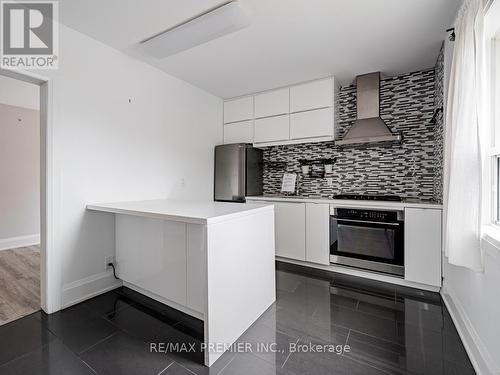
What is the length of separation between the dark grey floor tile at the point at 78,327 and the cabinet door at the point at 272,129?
2.71 meters

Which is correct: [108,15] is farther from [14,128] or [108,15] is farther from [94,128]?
[14,128]

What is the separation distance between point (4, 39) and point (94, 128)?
0.79 meters

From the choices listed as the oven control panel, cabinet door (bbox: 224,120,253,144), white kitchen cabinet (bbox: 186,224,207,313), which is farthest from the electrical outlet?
the oven control panel

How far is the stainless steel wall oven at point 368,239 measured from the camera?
95.6 inches

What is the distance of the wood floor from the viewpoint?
6.36 ft

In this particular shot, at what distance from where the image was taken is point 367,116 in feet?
9.80

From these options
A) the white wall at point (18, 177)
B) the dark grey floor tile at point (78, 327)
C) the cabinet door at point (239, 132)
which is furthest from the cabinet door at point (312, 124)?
the white wall at point (18, 177)

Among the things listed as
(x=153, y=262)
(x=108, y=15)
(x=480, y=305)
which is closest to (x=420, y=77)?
(x=480, y=305)

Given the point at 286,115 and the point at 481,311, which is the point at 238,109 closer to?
the point at 286,115

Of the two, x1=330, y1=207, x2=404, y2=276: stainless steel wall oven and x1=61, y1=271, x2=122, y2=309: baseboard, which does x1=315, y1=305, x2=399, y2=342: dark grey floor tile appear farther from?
x1=61, y1=271, x2=122, y2=309: baseboard

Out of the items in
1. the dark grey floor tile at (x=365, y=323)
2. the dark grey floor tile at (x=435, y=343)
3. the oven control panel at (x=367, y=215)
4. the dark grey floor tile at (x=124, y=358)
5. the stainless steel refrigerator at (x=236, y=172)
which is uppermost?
the stainless steel refrigerator at (x=236, y=172)

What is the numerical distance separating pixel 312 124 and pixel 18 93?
4.11 metres

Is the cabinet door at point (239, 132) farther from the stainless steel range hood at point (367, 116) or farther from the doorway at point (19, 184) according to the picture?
the doorway at point (19, 184)

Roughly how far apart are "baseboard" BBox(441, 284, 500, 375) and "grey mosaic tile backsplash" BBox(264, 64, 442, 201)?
3.54 feet
